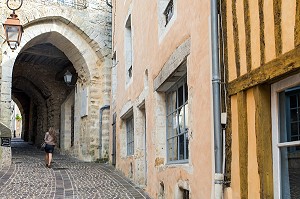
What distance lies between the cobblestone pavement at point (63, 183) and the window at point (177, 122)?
1.27 metres

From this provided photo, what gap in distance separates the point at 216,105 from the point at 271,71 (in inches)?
33.2

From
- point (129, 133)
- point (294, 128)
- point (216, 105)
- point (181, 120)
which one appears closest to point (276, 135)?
point (294, 128)

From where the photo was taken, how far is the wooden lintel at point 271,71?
247 centimetres

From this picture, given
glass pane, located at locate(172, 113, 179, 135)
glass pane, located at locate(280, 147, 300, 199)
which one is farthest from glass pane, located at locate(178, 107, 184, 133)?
glass pane, located at locate(280, 147, 300, 199)

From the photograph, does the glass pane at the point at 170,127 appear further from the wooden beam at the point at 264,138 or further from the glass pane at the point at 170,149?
the wooden beam at the point at 264,138

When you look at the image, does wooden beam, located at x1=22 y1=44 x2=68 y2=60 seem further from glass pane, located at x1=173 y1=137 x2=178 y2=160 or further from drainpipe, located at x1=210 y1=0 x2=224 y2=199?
drainpipe, located at x1=210 y1=0 x2=224 y2=199

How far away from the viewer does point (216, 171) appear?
11.3 feet

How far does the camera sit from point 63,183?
26.4 feet

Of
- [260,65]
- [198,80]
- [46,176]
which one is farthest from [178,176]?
[46,176]

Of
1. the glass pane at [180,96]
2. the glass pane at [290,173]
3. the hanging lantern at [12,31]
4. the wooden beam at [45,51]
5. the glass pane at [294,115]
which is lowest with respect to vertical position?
the glass pane at [290,173]

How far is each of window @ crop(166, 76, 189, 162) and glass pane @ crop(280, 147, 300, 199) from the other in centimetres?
227

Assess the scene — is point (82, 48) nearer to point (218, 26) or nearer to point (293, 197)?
point (218, 26)

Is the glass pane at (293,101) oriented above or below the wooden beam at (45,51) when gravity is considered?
below

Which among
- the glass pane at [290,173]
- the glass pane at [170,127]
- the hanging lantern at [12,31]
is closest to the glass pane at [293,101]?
the glass pane at [290,173]
